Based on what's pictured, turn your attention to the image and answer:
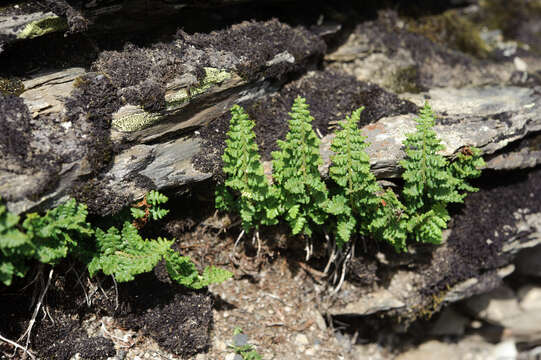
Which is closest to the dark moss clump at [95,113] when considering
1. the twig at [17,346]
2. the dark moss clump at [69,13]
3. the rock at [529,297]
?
the dark moss clump at [69,13]

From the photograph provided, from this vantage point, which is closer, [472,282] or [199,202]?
[199,202]

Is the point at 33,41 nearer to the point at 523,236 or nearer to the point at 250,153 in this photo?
the point at 250,153

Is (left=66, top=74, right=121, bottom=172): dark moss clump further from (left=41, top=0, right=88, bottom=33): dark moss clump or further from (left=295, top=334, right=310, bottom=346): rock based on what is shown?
(left=295, top=334, right=310, bottom=346): rock

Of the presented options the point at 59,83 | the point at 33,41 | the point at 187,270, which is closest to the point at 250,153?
the point at 187,270

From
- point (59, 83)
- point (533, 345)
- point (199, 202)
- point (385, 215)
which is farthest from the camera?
point (533, 345)

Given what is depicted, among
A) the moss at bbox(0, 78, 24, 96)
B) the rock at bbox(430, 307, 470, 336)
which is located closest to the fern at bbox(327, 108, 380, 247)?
the moss at bbox(0, 78, 24, 96)
